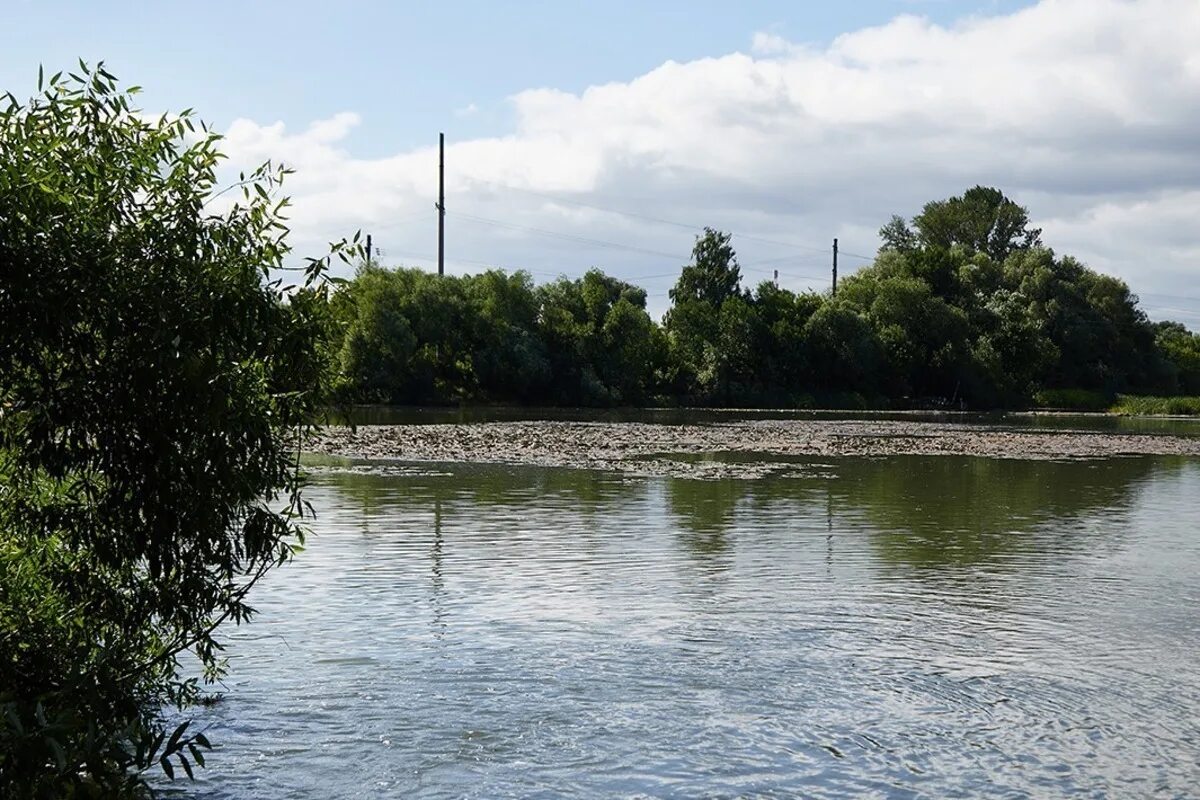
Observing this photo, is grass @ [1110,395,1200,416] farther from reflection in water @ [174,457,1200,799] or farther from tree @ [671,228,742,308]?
reflection in water @ [174,457,1200,799]

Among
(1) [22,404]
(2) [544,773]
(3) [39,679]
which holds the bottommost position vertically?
(2) [544,773]

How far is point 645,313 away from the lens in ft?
319

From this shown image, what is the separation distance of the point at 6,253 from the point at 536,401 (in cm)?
8177

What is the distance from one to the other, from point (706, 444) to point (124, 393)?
41.4 m

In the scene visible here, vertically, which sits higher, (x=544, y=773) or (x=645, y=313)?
(x=645, y=313)

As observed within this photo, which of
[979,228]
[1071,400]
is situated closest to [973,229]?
[979,228]

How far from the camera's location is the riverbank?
4059 cm

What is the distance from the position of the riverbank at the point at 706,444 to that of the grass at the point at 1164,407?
124 ft

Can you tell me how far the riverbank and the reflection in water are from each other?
13.8m

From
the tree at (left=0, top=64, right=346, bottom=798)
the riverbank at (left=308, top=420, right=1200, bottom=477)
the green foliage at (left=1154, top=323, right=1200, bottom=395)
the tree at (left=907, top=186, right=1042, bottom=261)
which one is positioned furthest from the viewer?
the tree at (left=907, top=186, right=1042, bottom=261)

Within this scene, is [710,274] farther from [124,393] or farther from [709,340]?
[124,393]

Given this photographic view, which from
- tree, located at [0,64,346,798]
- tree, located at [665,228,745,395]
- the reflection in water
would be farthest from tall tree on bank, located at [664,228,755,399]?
tree, located at [0,64,346,798]

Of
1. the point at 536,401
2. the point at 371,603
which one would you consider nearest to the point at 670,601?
the point at 371,603

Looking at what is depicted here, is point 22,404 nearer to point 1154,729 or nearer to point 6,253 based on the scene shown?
point 6,253
